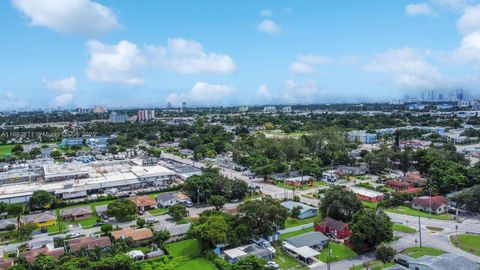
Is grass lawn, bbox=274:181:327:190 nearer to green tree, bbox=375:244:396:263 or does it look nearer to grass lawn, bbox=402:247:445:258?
grass lawn, bbox=402:247:445:258

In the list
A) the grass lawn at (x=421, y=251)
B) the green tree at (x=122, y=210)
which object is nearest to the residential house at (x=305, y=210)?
the grass lawn at (x=421, y=251)

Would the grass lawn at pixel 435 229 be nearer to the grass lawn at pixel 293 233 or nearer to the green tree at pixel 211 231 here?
the grass lawn at pixel 293 233

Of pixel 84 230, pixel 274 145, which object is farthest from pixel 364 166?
pixel 84 230

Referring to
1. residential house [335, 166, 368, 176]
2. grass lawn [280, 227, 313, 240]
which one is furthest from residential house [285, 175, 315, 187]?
grass lawn [280, 227, 313, 240]

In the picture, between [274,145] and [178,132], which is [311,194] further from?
[178,132]

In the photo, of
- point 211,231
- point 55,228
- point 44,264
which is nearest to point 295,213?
point 211,231

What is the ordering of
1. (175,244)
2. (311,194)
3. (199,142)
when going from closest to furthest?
(175,244) → (311,194) → (199,142)
